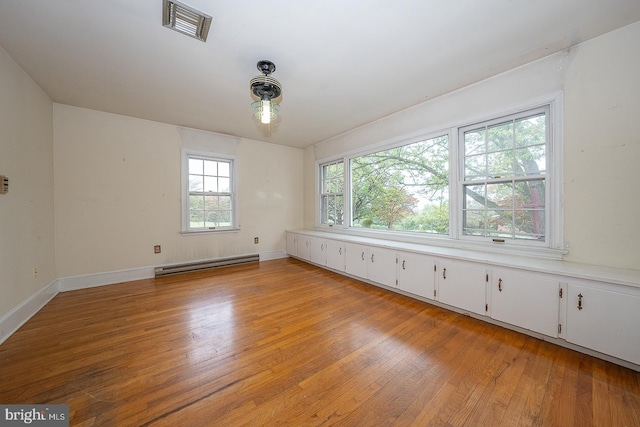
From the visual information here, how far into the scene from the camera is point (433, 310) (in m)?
2.71

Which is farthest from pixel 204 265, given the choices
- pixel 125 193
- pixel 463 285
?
pixel 463 285

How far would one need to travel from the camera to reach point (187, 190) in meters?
4.36

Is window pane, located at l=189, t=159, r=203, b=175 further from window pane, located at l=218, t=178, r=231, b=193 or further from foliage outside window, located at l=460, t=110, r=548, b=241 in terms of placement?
foliage outside window, located at l=460, t=110, r=548, b=241

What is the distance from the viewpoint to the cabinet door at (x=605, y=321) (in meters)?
1.67

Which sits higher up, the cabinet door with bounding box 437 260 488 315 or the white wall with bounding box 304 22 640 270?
the white wall with bounding box 304 22 640 270

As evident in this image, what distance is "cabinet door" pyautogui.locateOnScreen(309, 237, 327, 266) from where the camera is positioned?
447 centimetres

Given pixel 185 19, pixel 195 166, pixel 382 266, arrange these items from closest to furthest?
1. pixel 185 19
2. pixel 382 266
3. pixel 195 166

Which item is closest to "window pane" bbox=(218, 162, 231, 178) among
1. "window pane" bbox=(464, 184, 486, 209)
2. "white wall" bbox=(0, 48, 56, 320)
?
"white wall" bbox=(0, 48, 56, 320)

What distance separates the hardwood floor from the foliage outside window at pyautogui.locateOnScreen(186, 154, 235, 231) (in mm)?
2033

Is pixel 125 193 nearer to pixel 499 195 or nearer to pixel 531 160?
pixel 499 195

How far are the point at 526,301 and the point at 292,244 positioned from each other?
4.19 metres

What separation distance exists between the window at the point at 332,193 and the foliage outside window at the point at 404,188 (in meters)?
0.35

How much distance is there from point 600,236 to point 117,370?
13.7 feet

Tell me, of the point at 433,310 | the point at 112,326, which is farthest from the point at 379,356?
the point at 112,326
